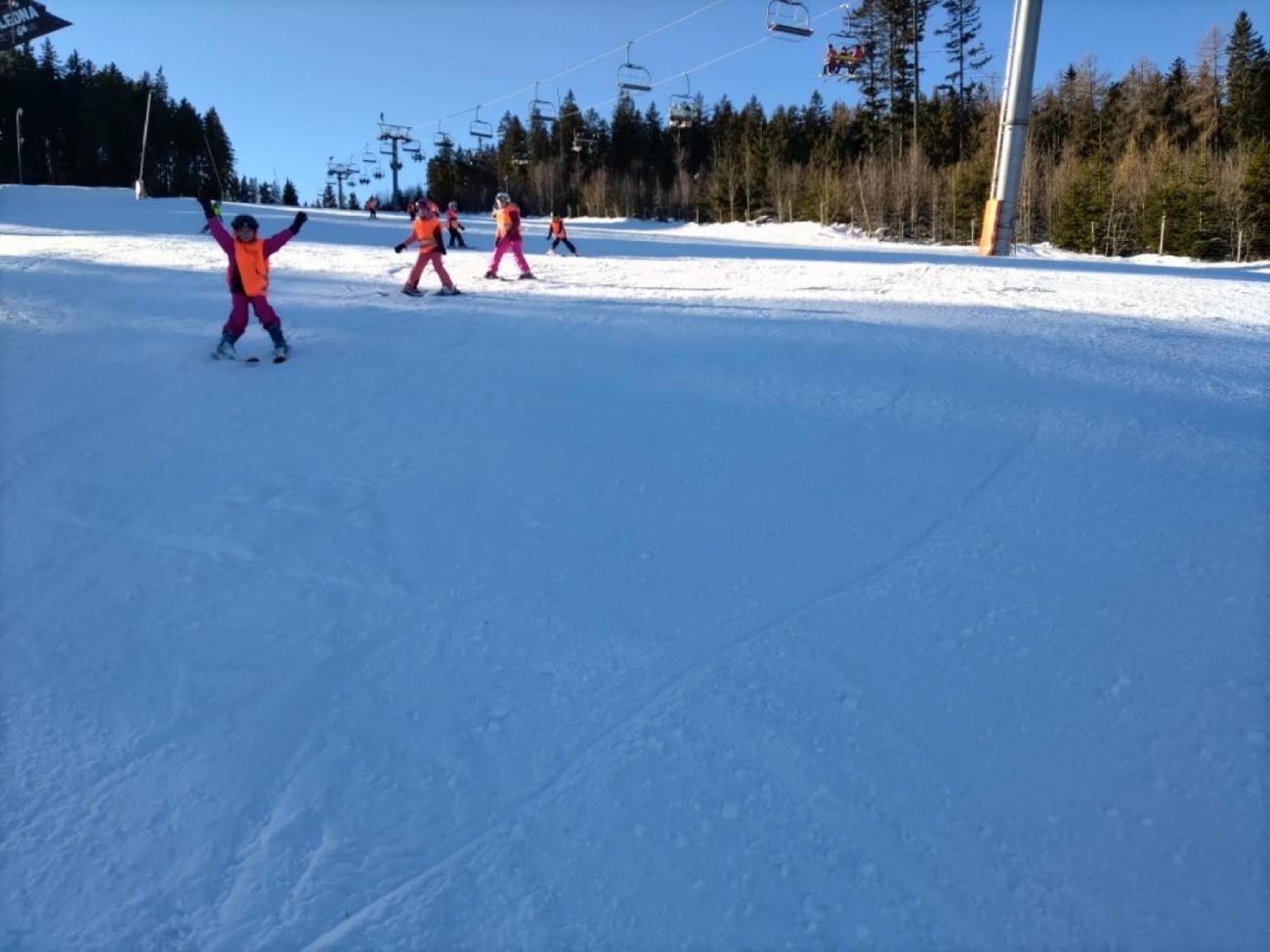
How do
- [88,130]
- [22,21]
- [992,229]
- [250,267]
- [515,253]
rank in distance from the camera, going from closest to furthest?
[250,267], [515,253], [992,229], [22,21], [88,130]

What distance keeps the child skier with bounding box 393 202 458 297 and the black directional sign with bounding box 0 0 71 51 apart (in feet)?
36.4

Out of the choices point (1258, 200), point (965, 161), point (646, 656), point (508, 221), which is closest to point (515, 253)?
point (508, 221)

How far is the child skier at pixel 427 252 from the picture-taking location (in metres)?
10.6

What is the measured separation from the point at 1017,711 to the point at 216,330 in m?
8.36

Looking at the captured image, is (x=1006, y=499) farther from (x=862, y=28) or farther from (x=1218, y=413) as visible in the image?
(x=862, y=28)

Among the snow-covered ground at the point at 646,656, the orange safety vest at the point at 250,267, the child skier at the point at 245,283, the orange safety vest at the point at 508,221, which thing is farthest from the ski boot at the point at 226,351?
the orange safety vest at the point at 508,221

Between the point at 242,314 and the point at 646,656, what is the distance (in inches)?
237

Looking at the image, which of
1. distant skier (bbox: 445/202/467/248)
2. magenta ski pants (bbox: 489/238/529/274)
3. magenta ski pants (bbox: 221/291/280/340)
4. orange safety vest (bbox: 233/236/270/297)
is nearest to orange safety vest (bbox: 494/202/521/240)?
magenta ski pants (bbox: 489/238/529/274)

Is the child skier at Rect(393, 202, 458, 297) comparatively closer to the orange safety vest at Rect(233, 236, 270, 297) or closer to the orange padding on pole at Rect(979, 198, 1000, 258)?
the orange safety vest at Rect(233, 236, 270, 297)

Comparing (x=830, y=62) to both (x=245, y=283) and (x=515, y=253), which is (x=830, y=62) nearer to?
(x=515, y=253)

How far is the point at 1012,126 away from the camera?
47.3 ft

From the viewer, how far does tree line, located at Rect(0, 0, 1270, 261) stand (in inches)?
1400

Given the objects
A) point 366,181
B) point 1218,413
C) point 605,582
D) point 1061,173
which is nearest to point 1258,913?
point 605,582

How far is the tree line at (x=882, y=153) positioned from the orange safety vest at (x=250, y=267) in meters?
3.49
